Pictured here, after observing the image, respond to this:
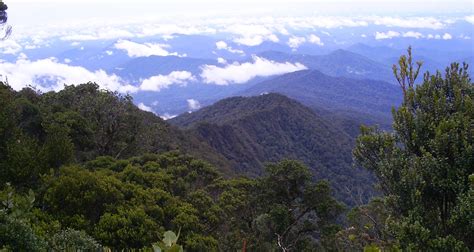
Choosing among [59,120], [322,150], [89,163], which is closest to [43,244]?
[89,163]

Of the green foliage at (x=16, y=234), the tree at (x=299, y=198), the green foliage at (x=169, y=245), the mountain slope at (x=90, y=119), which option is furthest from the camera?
the mountain slope at (x=90, y=119)

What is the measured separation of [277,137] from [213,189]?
9138 centimetres

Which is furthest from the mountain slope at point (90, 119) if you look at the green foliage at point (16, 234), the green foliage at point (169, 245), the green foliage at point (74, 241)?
the green foliage at point (169, 245)

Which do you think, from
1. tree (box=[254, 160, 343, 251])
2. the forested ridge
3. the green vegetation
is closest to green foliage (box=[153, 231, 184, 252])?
the forested ridge

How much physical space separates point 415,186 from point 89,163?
15669mm

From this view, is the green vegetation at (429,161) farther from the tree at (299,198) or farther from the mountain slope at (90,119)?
the mountain slope at (90,119)

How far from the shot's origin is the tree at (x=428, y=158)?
7.70 metres

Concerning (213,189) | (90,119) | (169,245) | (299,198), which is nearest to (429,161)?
(169,245)

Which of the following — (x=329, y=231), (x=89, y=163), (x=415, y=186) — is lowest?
(x=329, y=231)

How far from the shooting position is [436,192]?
8242mm

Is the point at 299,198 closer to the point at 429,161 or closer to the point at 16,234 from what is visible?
the point at 429,161

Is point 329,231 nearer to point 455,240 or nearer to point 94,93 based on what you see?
point 455,240

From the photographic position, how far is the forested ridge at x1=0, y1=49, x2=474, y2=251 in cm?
779

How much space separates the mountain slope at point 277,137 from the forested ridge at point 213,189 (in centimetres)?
5331
